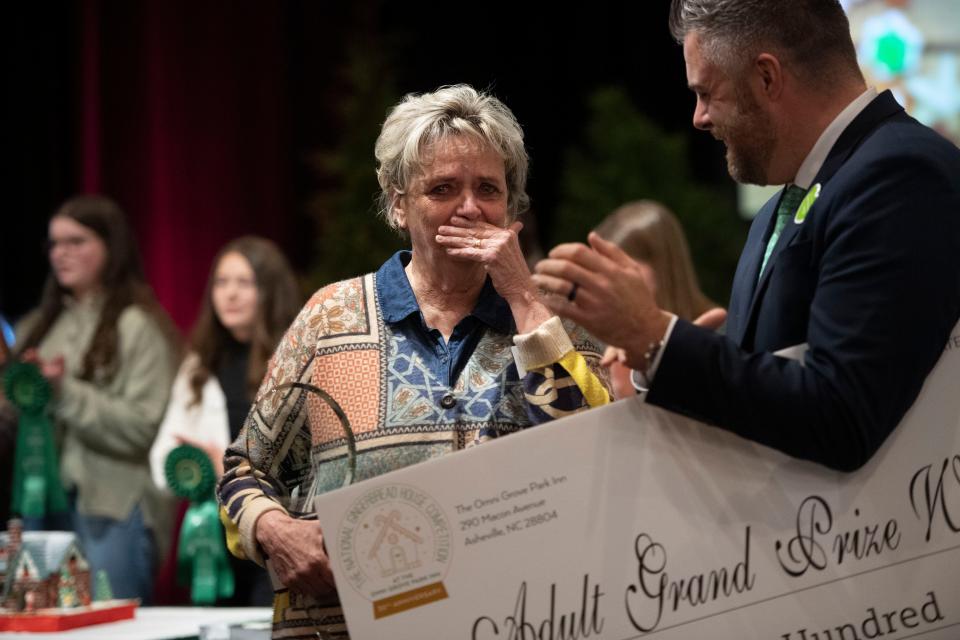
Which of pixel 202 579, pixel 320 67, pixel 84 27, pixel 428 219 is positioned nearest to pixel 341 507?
pixel 428 219

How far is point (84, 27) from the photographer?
6.62 meters

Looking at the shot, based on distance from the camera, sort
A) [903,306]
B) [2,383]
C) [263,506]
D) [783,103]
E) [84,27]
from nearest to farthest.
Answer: [903,306]
[783,103]
[263,506]
[2,383]
[84,27]

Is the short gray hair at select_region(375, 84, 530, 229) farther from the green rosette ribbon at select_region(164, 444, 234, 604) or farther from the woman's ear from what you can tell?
the green rosette ribbon at select_region(164, 444, 234, 604)

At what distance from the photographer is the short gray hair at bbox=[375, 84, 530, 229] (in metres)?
2.23

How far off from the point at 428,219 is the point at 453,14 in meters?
5.73

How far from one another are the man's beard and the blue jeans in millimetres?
2993

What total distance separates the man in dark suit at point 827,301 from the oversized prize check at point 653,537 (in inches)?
2.8

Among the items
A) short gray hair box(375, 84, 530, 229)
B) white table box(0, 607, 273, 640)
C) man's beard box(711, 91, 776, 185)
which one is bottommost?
white table box(0, 607, 273, 640)

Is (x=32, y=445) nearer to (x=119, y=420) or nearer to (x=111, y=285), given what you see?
(x=119, y=420)

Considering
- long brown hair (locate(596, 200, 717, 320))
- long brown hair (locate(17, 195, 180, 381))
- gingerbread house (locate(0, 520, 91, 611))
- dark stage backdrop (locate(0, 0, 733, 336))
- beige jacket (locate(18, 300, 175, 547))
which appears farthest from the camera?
dark stage backdrop (locate(0, 0, 733, 336))

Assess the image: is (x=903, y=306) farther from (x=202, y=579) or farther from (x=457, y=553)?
(x=202, y=579)

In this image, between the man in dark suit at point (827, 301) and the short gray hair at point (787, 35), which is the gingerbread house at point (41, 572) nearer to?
the man in dark suit at point (827, 301)

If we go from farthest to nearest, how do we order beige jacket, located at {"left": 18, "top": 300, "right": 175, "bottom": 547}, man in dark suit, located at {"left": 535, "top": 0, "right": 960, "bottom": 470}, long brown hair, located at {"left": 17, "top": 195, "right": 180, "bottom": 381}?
long brown hair, located at {"left": 17, "top": 195, "right": 180, "bottom": 381} < beige jacket, located at {"left": 18, "top": 300, "right": 175, "bottom": 547} < man in dark suit, located at {"left": 535, "top": 0, "right": 960, "bottom": 470}

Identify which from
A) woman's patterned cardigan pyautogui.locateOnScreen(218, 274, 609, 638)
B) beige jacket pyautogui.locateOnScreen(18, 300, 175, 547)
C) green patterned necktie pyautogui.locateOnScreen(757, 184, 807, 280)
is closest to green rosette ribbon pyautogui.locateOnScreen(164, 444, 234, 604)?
beige jacket pyautogui.locateOnScreen(18, 300, 175, 547)
